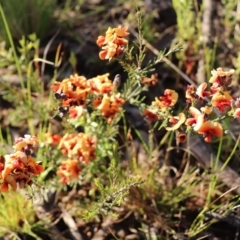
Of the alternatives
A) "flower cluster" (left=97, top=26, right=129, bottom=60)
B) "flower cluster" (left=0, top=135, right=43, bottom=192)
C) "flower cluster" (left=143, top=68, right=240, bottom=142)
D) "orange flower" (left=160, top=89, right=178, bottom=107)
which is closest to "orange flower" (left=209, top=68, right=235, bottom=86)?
"flower cluster" (left=143, top=68, right=240, bottom=142)

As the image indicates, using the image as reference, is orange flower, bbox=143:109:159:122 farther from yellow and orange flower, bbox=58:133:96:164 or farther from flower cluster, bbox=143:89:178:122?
yellow and orange flower, bbox=58:133:96:164

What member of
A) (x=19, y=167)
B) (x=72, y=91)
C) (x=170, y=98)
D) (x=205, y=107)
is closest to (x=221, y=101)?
(x=205, y=107)

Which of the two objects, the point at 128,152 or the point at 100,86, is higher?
the point at 100,86

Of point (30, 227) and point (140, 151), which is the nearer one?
point (30, 227)

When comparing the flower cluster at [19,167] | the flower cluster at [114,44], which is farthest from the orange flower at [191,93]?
the flower cluster at [19,167]

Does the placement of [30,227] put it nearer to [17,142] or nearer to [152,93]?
[17,142]

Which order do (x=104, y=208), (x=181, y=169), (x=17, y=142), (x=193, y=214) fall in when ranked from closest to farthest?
1. (x=17, y=142)
2. (x=104, y=208)
3. (x=193, y=214)
4. (x=181, y=169)

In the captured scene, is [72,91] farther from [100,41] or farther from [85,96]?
[100,41]

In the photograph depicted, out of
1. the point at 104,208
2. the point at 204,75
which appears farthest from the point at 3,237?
the point at 204,75
